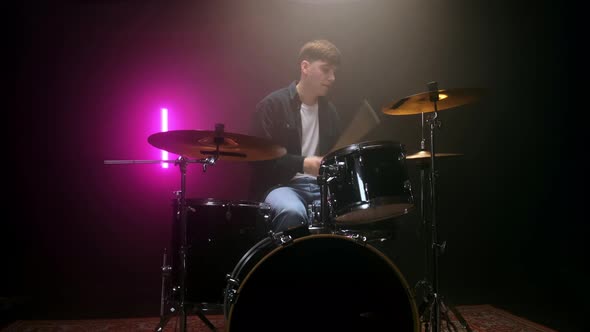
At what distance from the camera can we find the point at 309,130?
3252 millimetres

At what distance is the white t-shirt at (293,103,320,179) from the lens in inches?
127

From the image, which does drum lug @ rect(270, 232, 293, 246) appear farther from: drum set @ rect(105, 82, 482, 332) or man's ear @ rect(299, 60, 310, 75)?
man's ear @ rect(299, 60, 310, 75)

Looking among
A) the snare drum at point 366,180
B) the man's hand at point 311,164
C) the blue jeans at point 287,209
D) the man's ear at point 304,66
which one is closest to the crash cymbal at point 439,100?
the snare drum at point 366,180

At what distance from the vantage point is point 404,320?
1.71 m

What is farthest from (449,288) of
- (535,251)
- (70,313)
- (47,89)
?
(47,89)

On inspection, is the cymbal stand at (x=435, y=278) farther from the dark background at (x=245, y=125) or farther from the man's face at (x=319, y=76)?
the man's face at (x=319, y=76)

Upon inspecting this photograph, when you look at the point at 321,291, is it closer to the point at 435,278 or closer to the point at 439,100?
the point at 435,278

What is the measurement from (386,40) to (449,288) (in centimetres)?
219

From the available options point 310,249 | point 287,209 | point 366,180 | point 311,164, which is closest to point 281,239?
point 310,249

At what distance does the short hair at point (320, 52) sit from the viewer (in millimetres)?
3379


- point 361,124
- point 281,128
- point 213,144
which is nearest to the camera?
Result: point 213,144

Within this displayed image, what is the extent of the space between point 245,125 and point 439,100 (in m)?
1.50

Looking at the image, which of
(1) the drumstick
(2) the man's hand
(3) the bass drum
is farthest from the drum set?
(1) the drumstick

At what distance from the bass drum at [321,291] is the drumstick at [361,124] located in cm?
174
